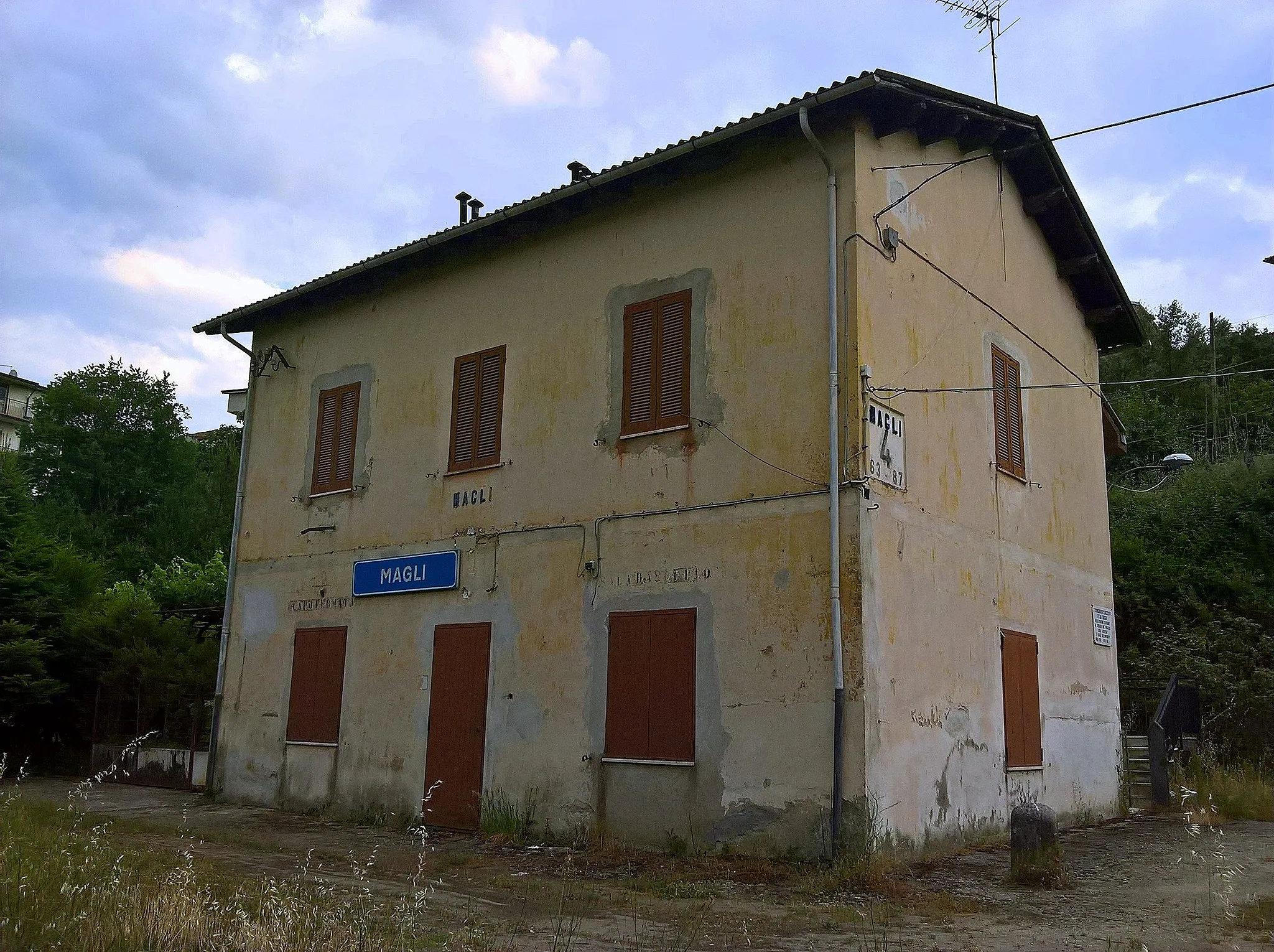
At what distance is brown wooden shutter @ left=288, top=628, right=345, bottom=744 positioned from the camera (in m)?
13.5

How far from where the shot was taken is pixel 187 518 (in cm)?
3809

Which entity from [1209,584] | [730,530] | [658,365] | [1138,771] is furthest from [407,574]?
[1209,584]

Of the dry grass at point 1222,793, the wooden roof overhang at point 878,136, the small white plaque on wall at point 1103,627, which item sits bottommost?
the dry grass at point 1222,793

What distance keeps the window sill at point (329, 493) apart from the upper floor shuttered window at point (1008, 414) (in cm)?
775

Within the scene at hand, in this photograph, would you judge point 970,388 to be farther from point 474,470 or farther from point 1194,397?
point 1194,397

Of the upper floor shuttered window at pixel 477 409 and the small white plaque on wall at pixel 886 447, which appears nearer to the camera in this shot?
the small white plaque on wall at pixel 886 447

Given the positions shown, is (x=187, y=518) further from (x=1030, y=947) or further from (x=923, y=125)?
(x=1030, y=947)

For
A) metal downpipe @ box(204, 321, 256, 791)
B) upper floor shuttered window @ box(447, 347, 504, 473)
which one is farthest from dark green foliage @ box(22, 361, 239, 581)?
upper floor shuttered window @ box(447, 347, 504, 473)

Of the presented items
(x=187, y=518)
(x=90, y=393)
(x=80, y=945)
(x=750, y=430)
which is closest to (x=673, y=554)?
(x=750, y=430)

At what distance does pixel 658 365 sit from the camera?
11352 mm

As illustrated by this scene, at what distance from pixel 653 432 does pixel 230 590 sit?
7450 millimetres

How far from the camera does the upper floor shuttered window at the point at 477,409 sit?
12711 mm

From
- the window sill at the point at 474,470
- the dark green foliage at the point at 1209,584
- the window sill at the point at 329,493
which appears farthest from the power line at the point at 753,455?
the dark green foliage at the point at 1209,584

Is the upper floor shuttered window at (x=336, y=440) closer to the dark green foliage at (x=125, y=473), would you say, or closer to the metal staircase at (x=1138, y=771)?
the metal staircase at (x=1138, y=771)
